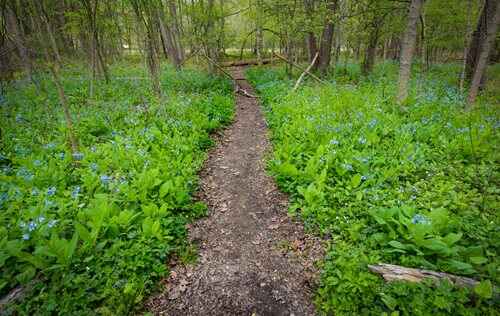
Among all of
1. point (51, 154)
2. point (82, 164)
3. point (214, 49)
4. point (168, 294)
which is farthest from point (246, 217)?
point (214, 49)

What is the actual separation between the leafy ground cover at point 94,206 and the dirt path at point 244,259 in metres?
0.32

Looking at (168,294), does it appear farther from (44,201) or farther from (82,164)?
(82,164)

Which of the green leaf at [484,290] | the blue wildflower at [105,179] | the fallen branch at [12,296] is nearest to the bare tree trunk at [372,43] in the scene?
the green leaf at [484,290]

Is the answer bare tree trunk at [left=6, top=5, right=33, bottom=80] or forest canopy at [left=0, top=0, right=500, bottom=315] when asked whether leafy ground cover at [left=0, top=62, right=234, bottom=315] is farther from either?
bare tree trunk at [left=6, top=5, right=33, bottom=80]

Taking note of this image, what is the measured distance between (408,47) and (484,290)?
6.64m

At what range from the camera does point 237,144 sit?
6.90 m

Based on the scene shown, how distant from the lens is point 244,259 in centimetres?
333

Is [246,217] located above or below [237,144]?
below

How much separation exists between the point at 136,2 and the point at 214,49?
785 cm

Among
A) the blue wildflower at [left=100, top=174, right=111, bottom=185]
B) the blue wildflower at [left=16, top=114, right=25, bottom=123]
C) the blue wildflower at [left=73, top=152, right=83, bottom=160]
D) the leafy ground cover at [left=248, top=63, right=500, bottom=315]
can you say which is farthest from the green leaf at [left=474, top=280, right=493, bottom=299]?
the blue wildflower at [left=16, top=114, right=25, bottom=123]

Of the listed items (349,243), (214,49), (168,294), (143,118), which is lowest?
(168,294)

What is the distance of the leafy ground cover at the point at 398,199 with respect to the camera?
7.93 feet

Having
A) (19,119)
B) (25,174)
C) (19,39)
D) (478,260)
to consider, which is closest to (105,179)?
(25,174)

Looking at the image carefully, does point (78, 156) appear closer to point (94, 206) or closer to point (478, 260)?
point (94, 206)
